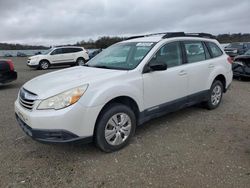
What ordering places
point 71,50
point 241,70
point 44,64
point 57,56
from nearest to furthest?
point 241,70
point 44,64
point 57,56
point 71,50

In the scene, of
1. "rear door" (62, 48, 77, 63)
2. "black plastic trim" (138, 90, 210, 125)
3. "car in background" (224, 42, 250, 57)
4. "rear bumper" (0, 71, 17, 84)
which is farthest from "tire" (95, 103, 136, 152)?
"car in background" (224, 42, 250, 57)

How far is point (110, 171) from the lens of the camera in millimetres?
3064

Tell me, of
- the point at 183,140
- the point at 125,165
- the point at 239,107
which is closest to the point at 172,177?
the point at 125,165

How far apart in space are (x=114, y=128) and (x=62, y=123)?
0.83 metres

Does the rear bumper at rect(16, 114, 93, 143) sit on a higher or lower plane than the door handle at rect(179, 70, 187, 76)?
lower

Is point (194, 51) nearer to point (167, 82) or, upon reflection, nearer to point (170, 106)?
point (167, 82)

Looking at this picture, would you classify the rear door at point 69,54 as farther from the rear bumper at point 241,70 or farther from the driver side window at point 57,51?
the rear bumper at point 241,70

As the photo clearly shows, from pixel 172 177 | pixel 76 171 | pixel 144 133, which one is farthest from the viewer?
pixel 144 133

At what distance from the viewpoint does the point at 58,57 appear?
60.9 feet

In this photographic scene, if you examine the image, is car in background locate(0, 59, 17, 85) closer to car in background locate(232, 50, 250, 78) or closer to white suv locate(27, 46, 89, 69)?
car in background locate(232, 50, 250, 78)

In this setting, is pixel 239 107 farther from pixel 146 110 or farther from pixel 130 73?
pixel 130 73

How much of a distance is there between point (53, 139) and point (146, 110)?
157 cm

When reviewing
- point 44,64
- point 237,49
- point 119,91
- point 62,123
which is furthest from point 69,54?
point 62,123

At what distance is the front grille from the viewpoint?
10.5ft
